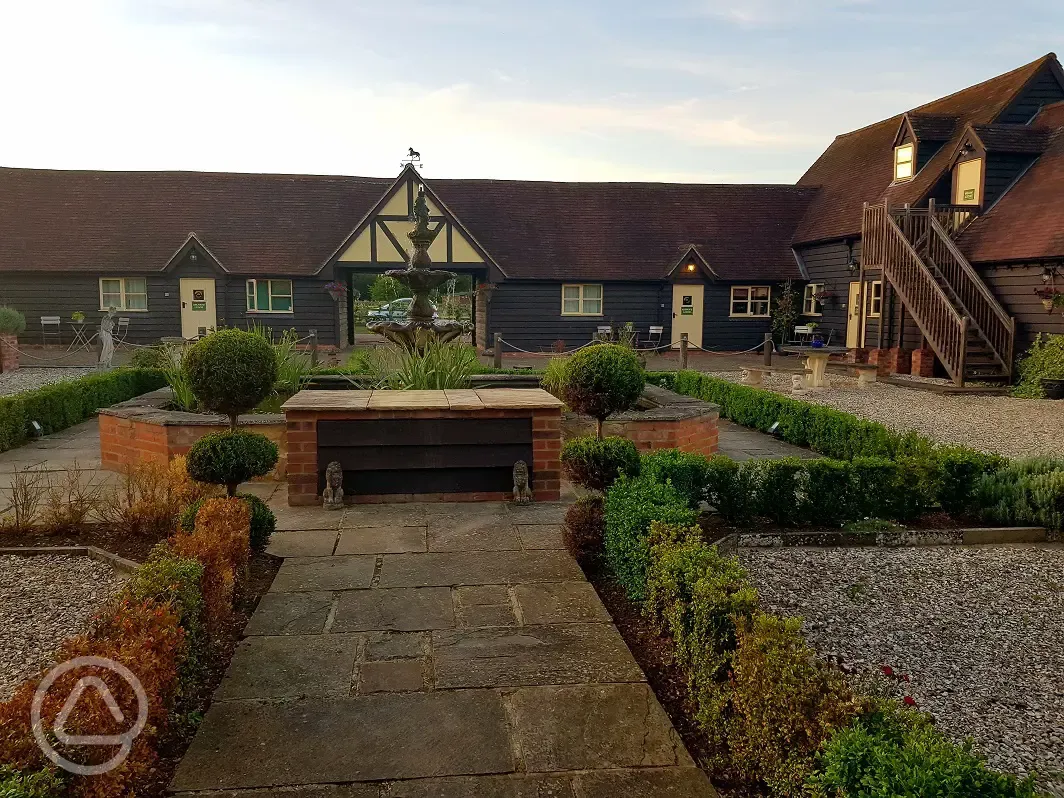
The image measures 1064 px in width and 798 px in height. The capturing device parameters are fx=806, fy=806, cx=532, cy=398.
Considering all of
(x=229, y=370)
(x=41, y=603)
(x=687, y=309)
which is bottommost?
(x=41, y=603)

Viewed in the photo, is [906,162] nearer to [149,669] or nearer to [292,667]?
[292,667]

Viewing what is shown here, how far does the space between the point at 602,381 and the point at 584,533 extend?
7.08ft

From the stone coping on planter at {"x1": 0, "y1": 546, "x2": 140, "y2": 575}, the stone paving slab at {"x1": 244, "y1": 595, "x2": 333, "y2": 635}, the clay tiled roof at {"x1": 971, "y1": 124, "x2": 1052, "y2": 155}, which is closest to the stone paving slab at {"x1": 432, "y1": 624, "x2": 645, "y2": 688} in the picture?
the stone paving slab at {"x1": 244, "y1": 595, "x2": 333, "y2": 635}

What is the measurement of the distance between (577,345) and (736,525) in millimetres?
19529

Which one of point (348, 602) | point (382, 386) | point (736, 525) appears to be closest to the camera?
point (348, 602)

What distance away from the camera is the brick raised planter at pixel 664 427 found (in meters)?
9.19

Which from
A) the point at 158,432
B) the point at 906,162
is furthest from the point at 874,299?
the point at 158,432

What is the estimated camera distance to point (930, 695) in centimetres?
393

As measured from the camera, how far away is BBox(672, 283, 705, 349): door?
2611cm

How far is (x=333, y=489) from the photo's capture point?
705 cm

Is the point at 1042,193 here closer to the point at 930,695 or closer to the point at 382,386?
the point at 382,386

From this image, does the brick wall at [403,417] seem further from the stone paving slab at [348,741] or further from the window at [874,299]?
the window at [874,299]

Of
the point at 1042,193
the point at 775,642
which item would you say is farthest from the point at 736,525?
the point at 1042,193

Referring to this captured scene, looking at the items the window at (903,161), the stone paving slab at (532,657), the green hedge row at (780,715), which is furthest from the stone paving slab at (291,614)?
the window at (903,161)
